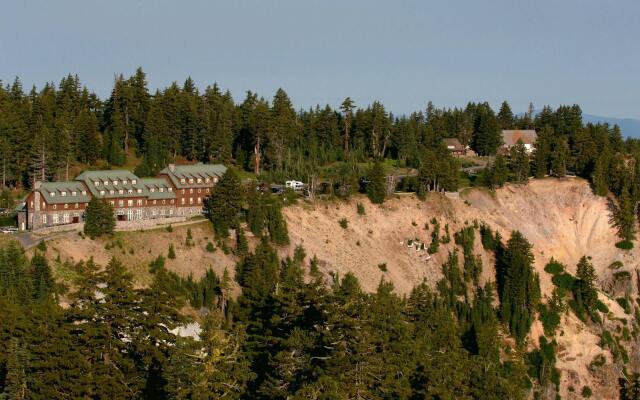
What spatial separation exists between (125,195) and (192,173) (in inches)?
418

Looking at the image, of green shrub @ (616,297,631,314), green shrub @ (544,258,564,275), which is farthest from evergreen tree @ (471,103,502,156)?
green shrub @ (616,297,631,314)

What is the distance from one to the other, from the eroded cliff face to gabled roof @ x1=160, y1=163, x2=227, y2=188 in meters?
11.1

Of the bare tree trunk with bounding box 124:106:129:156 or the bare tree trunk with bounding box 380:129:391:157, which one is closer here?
the bare tree trunk with bounding box 124:106:129:156

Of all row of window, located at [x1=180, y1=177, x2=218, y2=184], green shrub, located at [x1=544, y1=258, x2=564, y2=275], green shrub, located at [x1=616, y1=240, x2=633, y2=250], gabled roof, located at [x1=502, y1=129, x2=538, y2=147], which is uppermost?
gabled roof, located at [x1=502, y1=129, x2=538, y2=147]

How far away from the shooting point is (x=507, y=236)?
407ft

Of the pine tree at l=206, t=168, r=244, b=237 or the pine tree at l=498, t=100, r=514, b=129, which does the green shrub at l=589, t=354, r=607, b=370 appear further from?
the pine tree at l=498, t=100, r=514, b=129

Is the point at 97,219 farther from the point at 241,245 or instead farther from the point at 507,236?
the point at 507,236

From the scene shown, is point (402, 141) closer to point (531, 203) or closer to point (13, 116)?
point (531, 203)

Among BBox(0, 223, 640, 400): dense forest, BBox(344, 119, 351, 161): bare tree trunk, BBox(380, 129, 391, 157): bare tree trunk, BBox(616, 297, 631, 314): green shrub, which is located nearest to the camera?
BBox(0, 223, 640, 400): dense forest

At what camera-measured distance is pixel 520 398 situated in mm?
62406

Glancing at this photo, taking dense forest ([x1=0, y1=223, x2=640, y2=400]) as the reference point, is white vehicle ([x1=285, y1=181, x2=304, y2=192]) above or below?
above

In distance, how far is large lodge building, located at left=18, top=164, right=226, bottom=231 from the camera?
9406cm

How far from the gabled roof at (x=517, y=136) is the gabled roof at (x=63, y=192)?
313ft

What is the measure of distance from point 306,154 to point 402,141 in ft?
59.8
